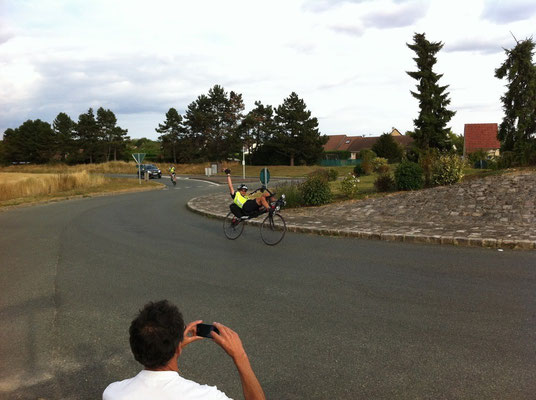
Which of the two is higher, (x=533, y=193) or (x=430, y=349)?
(x=533, y=193)

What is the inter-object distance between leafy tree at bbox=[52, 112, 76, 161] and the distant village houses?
174ft

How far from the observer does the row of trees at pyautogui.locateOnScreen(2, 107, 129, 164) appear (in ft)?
290

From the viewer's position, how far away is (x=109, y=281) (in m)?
6.99

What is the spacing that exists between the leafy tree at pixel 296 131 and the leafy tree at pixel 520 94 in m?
42.1

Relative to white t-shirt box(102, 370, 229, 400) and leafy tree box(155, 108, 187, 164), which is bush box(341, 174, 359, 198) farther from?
leafy tree box(155, 108, 187, 164)

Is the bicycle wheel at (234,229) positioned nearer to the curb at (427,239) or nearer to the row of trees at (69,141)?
the curb at (427,239)

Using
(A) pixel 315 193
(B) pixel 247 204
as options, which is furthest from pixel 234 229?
(A) pixel 315 193

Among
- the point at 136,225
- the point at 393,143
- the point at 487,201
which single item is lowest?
the point at 136,225

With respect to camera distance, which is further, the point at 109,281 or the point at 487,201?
the point at 487,201

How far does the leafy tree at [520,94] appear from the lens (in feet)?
54.5

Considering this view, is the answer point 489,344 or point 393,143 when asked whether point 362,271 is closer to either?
point 489,344

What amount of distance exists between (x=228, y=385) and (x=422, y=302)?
3.06m

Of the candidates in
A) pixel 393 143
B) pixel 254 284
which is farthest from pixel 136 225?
pixel 393 143

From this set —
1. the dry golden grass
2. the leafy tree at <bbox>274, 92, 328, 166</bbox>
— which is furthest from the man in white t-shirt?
the leafy tree at <bbox>274, 92, 328, 166</bbox>
